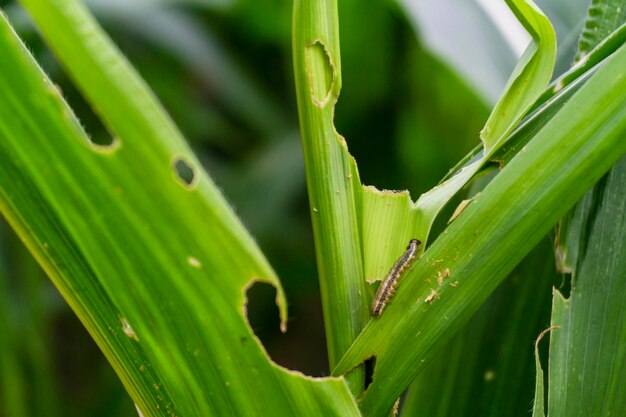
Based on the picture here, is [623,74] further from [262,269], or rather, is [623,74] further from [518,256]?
[262,269]

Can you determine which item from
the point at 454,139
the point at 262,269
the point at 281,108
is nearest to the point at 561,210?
the point at 262,269

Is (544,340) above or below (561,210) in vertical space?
below

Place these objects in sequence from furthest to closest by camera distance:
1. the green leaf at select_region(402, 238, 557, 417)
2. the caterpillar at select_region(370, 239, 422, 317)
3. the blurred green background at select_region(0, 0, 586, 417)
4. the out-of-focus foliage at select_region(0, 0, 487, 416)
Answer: the out-of-focus foliage at select_region(0, 0, 487, 416), the blurred green background at select_region(0, 0, 586, 417), the green leaf at select_region(402, 238, 557, 417), the caterpillar at select_region(370, 239, 422, 317)

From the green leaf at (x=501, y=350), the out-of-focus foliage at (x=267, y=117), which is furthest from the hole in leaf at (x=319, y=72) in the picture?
the out-of-focus foliage at (x=267, y=117)

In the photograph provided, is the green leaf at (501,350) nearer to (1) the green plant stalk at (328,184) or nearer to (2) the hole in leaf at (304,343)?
(1) the green plant stalk at (328,184)

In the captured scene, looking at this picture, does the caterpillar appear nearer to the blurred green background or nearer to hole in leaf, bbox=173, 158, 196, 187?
hole in leaf, bbox=173, 158, 196, 187

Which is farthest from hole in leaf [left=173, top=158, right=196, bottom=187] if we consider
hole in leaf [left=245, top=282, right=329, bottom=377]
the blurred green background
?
hole in leaf [left=245, top=282, right=329, bottom=377]
